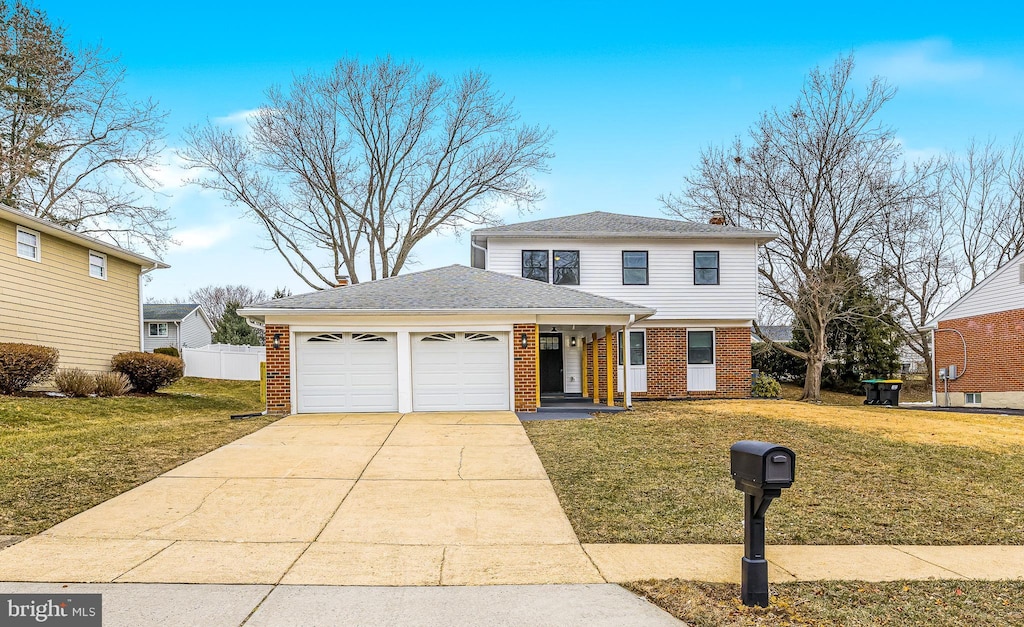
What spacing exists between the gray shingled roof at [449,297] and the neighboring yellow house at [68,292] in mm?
6524

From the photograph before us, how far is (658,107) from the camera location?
17.7 m

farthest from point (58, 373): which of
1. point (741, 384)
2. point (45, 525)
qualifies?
point (741, 384)

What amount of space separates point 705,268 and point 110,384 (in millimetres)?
17376

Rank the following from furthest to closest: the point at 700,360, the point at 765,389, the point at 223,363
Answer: the point at 223,363 < the point at 765,389 < the point at 700,360

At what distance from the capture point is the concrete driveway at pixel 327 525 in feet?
15.2

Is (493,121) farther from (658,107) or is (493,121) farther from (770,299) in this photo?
(770,299)

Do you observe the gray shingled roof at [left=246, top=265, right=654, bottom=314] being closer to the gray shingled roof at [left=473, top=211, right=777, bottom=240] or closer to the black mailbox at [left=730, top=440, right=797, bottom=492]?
the gray shingled roof at [left=473, top=211, right=777, bottom=240]

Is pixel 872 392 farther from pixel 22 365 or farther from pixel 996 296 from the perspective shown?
pixel 22 365

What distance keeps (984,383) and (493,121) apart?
20072 mm

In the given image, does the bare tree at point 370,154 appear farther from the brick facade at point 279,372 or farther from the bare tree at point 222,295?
the bare tree at point 222,295

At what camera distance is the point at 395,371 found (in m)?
14.2

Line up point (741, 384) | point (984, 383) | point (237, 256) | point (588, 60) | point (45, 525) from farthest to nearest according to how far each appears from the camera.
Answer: point (237, 256) < point (741, 384) < point (984, 383) < point (588, 60) < point (45, 525)

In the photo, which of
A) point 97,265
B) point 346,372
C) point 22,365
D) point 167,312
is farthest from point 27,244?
point 167,312

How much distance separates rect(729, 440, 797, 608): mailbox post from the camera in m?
3.84
